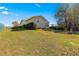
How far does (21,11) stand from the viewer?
125cm

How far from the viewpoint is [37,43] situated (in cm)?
124

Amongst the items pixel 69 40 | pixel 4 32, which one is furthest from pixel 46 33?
pixel 4 32

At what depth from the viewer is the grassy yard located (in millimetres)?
1219

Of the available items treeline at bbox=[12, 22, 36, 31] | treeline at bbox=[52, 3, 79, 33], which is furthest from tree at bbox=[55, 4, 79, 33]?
treeline at bbox=[12, 22, 36, 31]

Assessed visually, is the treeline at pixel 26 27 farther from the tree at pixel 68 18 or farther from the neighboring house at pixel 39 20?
the tree at pixel 68 18

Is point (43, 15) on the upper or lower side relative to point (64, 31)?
upper

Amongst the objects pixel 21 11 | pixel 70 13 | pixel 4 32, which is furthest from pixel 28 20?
pixel 70 13

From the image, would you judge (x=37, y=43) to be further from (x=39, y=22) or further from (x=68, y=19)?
(x=68, y=19)

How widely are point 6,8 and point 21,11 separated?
3.9 inches

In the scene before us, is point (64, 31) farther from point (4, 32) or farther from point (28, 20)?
point (4, 32)

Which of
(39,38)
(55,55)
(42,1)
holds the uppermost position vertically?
(42,1)

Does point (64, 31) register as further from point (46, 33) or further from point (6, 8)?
point (6, 8)

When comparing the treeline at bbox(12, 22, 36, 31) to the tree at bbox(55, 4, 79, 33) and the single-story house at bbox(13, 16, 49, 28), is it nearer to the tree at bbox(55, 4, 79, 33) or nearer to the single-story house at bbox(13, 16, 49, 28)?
the single-story house at bbox(13, 16, 49, 28)

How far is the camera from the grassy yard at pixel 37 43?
1219mm
